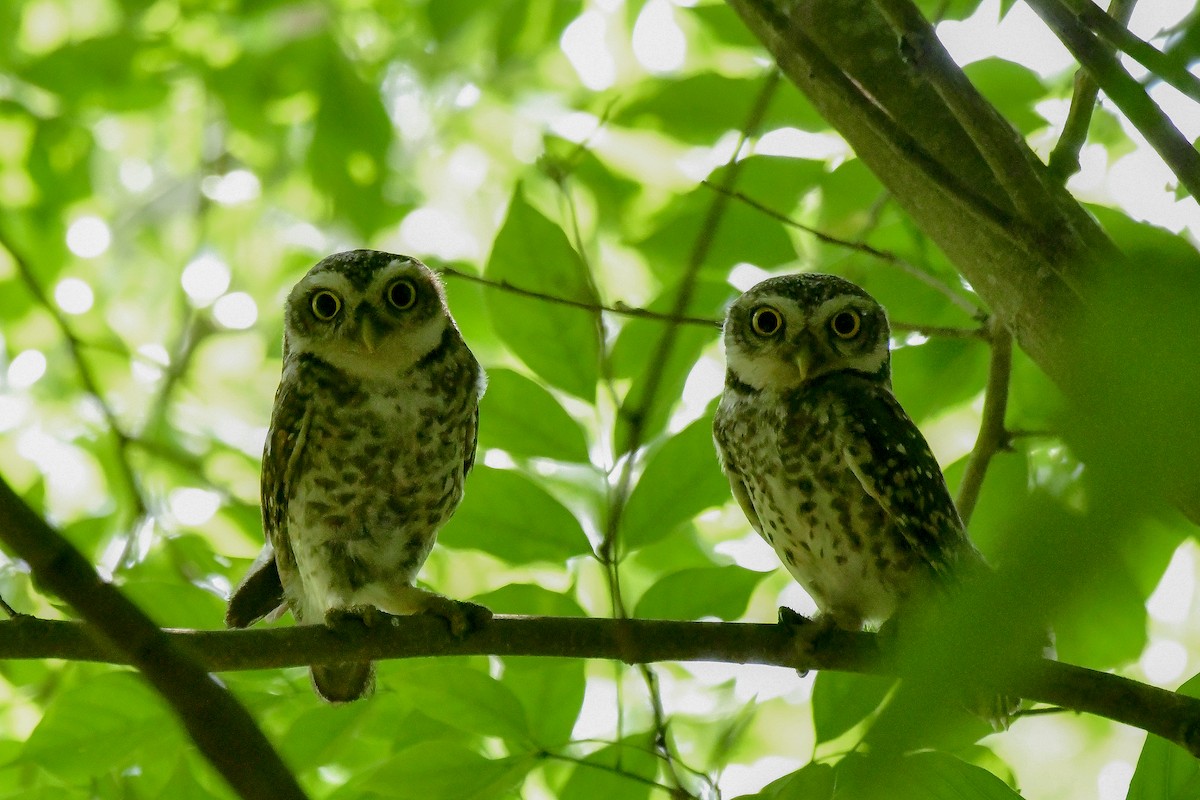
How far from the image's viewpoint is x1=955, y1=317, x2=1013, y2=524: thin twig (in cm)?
275

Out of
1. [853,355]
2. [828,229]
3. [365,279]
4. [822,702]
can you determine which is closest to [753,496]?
[853,355]

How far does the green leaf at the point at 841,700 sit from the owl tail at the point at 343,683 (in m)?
1.01

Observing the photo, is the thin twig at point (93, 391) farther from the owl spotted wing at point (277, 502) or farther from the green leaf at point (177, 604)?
the green leaf at point (177, 604)

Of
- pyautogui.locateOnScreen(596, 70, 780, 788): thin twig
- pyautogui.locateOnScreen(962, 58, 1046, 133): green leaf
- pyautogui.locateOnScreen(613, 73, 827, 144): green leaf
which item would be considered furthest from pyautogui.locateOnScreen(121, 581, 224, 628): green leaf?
pyautogui.locateOnScreen(962, 58, 1046, 133): green leaf

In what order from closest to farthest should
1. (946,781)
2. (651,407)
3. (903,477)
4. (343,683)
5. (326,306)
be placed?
(946,781)
(651,407)
(343,683)
(903,477)
(326,306)

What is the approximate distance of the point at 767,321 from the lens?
354cm

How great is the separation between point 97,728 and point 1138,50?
225 cm

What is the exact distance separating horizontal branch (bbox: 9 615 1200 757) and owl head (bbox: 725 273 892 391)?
45.4 inches

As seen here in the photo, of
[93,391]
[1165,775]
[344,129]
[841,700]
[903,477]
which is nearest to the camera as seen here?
[1165,775]

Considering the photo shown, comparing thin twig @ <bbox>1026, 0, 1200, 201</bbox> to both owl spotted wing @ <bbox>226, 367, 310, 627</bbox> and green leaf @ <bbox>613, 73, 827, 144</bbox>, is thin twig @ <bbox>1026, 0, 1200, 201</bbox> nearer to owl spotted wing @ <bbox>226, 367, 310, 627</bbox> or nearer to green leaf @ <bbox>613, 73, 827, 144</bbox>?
green leaf @ <bbox>613, 73, 827, 144</bbox>

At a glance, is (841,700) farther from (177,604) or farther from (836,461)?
(177,604)

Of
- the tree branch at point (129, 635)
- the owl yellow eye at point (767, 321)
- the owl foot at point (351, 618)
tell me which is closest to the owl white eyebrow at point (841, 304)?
the owl yellow eye at point (767, 321)

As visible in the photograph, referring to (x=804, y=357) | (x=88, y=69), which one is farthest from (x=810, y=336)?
(x=88, y=69)

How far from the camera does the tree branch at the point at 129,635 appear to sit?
3.03 feet
